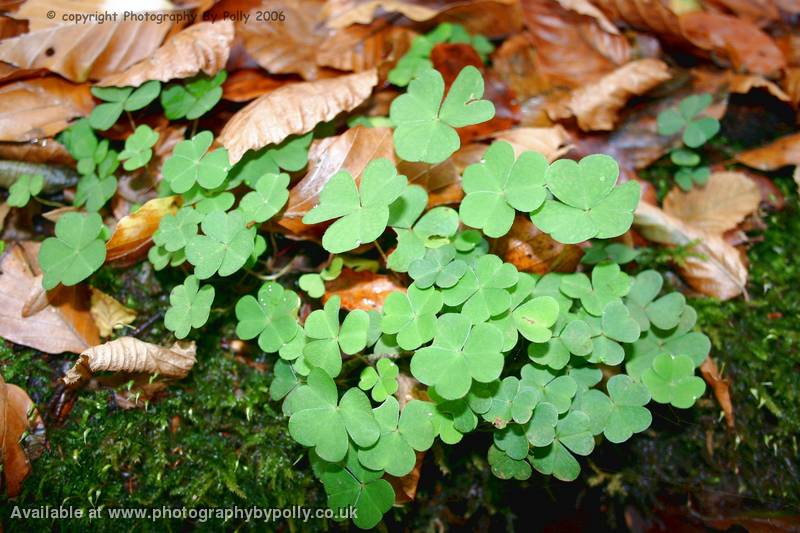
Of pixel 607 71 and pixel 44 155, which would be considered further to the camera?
pixel 607 71

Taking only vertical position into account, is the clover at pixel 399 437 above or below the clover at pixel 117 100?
below

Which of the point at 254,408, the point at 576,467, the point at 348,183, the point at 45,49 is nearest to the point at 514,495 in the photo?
the point at 576,467

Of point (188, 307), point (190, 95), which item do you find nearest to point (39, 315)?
Answer: point (188, 307)

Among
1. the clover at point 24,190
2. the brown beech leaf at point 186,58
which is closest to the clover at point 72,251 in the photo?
the clover at point 24,190

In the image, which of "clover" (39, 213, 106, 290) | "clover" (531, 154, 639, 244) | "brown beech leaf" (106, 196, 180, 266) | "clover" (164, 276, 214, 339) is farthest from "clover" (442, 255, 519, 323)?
"clover" (39, 213, 106, 290)

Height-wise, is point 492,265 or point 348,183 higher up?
point 348,183

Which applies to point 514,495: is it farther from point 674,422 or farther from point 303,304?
point 303,304

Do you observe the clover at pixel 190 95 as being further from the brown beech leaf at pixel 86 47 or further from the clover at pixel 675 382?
the clover at pixel 675 382
